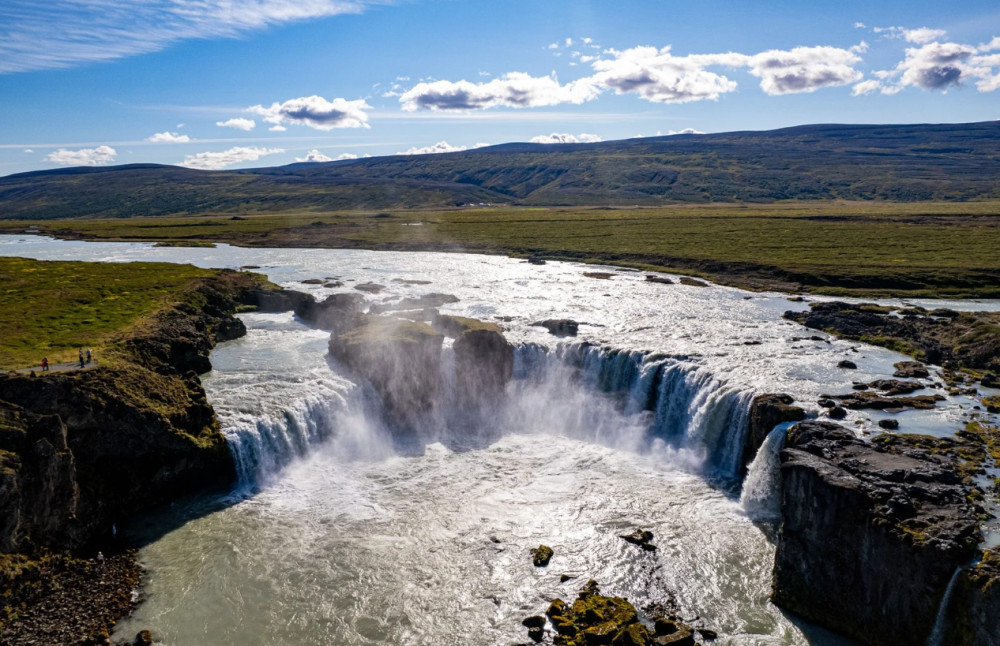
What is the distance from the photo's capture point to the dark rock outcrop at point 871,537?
2227 cm

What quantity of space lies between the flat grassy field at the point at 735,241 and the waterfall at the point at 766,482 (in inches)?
2033

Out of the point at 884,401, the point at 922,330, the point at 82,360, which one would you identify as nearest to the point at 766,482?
the point at 884,401

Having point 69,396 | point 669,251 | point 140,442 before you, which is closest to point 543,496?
point 140,442

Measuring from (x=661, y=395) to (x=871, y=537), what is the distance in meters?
23.1

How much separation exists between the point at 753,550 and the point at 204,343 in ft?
157

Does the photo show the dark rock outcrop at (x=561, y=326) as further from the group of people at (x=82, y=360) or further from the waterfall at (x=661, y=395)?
the group of people at (x=82, y=360)

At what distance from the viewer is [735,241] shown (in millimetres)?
114938

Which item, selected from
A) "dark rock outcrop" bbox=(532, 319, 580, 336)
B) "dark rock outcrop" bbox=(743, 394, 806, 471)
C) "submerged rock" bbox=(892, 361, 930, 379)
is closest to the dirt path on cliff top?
"dark rock outcrop" bbox=(532, 319, 580, 336)

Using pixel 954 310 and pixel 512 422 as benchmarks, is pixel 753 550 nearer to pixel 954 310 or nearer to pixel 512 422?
pixel 512 422

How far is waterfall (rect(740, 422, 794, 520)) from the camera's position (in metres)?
33.5

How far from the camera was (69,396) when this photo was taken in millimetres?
32781

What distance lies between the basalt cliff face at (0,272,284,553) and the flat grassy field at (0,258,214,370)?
4.17m

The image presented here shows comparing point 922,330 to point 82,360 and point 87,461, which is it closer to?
point 87,461

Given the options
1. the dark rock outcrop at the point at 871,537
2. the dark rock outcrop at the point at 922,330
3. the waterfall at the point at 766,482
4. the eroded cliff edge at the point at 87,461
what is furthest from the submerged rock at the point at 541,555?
the dark rock outcrop at the point at 922,330
